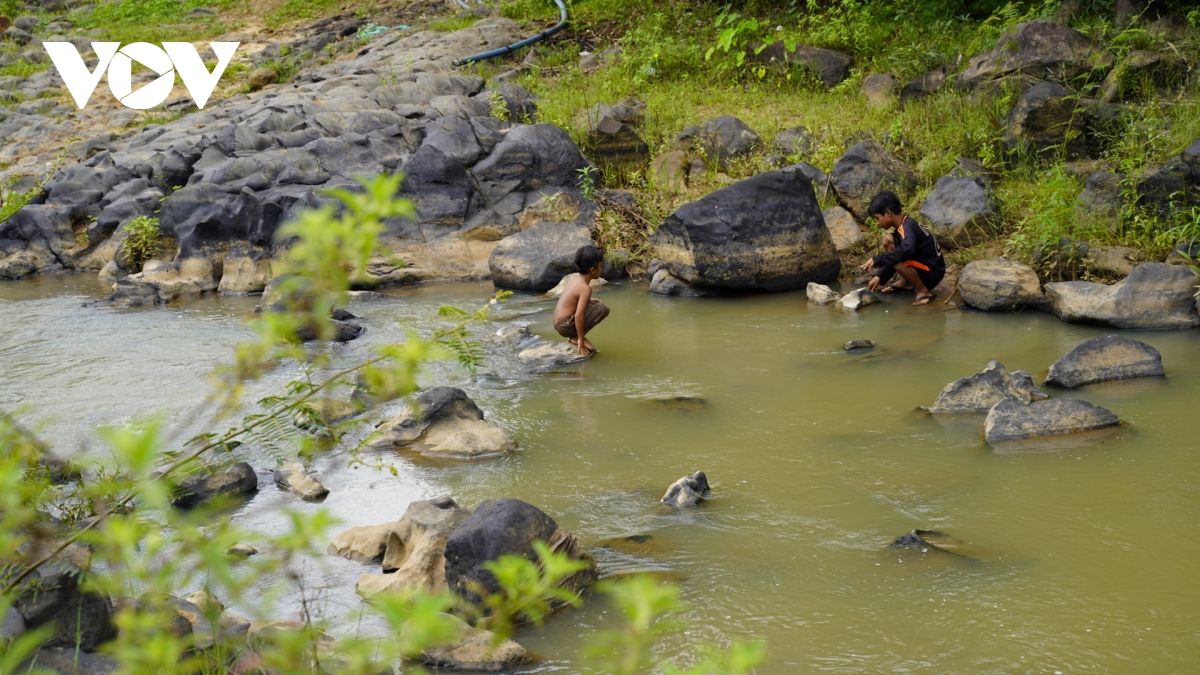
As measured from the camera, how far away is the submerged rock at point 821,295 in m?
10.1

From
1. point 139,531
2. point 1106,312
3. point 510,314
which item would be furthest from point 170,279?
point 139,531

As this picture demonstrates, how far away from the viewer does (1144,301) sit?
8602 mm

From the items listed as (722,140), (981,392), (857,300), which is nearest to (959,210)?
(857,300)

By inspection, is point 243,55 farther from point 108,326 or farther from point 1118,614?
point 1118,614

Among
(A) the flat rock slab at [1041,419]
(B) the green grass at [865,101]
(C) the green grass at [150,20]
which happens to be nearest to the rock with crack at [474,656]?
(A) the flat rock slab at [1041,419]

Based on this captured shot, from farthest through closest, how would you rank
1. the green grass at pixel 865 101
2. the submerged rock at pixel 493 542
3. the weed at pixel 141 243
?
the weed at pixel 141 243
the green grass at pixel 865 101
the submerged rock at pixel 493 542

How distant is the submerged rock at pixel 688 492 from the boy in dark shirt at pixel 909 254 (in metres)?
4.94

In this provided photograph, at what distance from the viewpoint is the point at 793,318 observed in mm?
9656

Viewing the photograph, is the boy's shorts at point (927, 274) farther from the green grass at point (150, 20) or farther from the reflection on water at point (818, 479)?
the green grass at point (150, 20)

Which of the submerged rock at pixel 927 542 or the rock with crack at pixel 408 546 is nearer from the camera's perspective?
the rock with crack at pixel 408 546

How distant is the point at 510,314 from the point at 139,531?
872 cm

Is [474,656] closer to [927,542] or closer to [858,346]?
[927,542]

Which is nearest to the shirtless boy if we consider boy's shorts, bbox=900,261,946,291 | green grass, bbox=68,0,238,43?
boy's shorts, bbox=900,261,946,291

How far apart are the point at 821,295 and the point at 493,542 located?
6355mm
